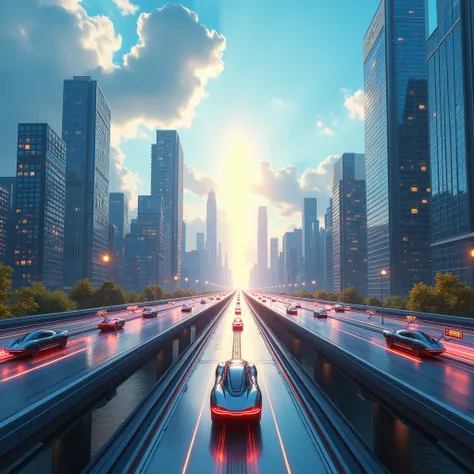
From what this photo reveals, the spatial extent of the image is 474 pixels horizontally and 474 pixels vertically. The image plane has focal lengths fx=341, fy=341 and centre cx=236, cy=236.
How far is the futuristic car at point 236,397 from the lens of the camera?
17078mm

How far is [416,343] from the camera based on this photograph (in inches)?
956

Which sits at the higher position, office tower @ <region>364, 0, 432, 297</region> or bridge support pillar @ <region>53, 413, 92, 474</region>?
office tower @ <region>364, 0, 432, 297</region>

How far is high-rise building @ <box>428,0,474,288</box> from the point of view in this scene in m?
95.6

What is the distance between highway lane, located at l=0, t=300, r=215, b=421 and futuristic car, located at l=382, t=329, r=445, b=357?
21.1 m

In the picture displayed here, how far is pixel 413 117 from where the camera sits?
522ft

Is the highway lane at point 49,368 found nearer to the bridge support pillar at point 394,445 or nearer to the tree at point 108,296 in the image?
the bridge support pillar at point 394,445

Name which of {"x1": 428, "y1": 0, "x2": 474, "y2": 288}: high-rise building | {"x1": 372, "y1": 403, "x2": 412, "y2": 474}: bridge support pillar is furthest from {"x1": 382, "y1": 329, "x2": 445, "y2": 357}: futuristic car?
{"x1": 428, "y1": 0, "x2": 474, "y2": 288}: high-rise building

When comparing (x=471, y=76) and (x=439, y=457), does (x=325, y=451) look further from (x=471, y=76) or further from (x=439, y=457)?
(x=471, y=76)

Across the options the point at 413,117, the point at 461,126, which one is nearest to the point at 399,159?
the point at 413,117

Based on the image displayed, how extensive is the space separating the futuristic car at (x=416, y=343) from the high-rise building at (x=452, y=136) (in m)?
78.4

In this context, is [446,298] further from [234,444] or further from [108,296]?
[108,296]

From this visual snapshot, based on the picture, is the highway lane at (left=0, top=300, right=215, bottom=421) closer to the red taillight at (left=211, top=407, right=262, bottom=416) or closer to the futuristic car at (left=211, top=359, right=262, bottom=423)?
the futuristic car at (left=211, top=359, right=262, bottom=423)

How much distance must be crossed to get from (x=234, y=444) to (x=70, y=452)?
26.1 ft

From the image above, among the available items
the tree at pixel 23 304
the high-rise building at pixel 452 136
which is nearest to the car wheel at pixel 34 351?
the tree at pixel 23 304
